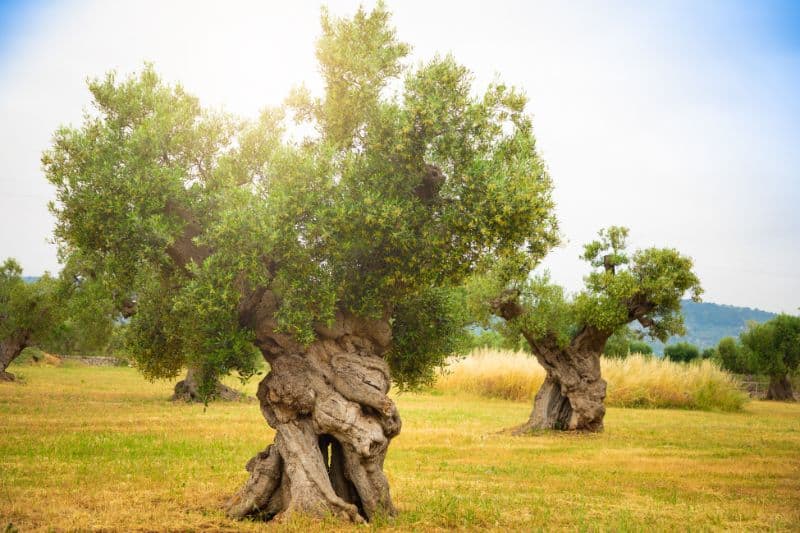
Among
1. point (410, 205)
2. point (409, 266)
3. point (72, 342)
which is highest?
point (410, 205)

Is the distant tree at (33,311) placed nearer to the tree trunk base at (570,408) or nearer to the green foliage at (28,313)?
the green foliage at (28,313)

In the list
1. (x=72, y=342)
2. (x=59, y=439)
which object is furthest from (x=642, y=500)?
(x=72, y=342)

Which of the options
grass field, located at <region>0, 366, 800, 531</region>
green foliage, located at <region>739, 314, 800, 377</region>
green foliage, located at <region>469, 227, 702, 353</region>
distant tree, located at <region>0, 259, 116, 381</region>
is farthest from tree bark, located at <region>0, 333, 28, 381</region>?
green foliage, located at <region>739, 314, 800, 377</region>

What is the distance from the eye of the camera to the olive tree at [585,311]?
91.9 feet

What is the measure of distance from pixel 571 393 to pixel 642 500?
12274 mm

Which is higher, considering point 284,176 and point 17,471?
point 284,176

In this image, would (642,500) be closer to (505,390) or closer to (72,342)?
(505,390)

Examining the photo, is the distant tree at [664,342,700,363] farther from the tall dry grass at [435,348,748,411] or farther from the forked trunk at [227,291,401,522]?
the forked trunk at [227,291,401,522]

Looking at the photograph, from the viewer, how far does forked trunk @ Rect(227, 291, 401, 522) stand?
13586 millimetres

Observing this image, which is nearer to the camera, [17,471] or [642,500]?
[642,500]

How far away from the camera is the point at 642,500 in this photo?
16703 mm

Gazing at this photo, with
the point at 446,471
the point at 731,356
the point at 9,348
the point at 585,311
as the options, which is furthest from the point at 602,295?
the point at 731,356

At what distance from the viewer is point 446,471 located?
20219 mm

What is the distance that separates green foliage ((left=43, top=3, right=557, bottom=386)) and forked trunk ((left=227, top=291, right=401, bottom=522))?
2.87 feet
